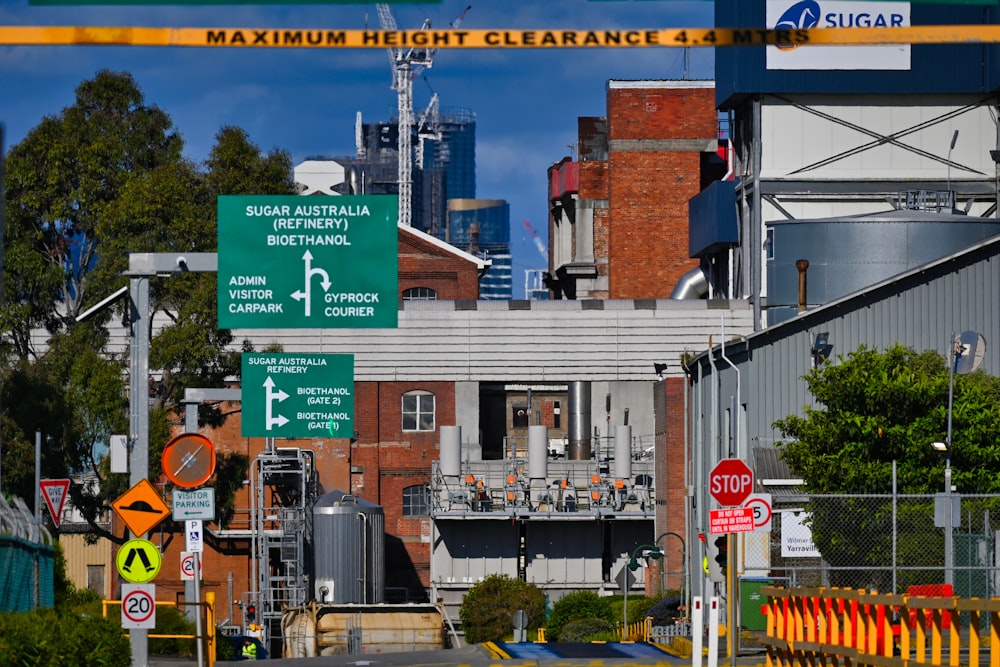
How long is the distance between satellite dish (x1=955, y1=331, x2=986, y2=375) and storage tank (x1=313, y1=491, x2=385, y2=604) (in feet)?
81.5

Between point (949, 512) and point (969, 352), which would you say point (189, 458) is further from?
point (969, 352)

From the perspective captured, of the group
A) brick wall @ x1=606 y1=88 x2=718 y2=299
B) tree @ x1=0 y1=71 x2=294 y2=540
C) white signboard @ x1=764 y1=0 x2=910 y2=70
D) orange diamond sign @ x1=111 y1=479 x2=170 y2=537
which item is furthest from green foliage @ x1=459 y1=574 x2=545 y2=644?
orange diamond sign @ x1=111 y1=479 x2=170 y2=537

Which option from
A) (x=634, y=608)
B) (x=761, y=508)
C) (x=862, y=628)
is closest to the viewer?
(x=862, y=628)

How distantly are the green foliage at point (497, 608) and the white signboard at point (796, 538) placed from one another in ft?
55.8

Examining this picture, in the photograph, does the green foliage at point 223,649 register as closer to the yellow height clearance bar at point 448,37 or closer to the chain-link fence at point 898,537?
the chain-link fence at point 898,537

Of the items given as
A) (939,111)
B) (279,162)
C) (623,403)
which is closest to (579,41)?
(279,162)

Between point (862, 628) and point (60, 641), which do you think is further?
point (862, 628)

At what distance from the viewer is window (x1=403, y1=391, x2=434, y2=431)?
215 ft

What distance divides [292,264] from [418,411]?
131 ft

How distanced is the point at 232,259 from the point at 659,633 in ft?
49.4

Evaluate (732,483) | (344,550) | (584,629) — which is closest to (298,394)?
(732,483)

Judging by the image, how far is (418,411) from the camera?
6569 cm

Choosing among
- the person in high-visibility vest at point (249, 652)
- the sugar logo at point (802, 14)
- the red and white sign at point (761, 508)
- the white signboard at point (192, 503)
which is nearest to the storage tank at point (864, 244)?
the sugar logo at point (802, 14)

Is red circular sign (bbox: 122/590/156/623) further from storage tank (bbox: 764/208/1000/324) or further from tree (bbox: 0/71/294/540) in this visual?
storage tank (bbox: 764/208/1000/324)
